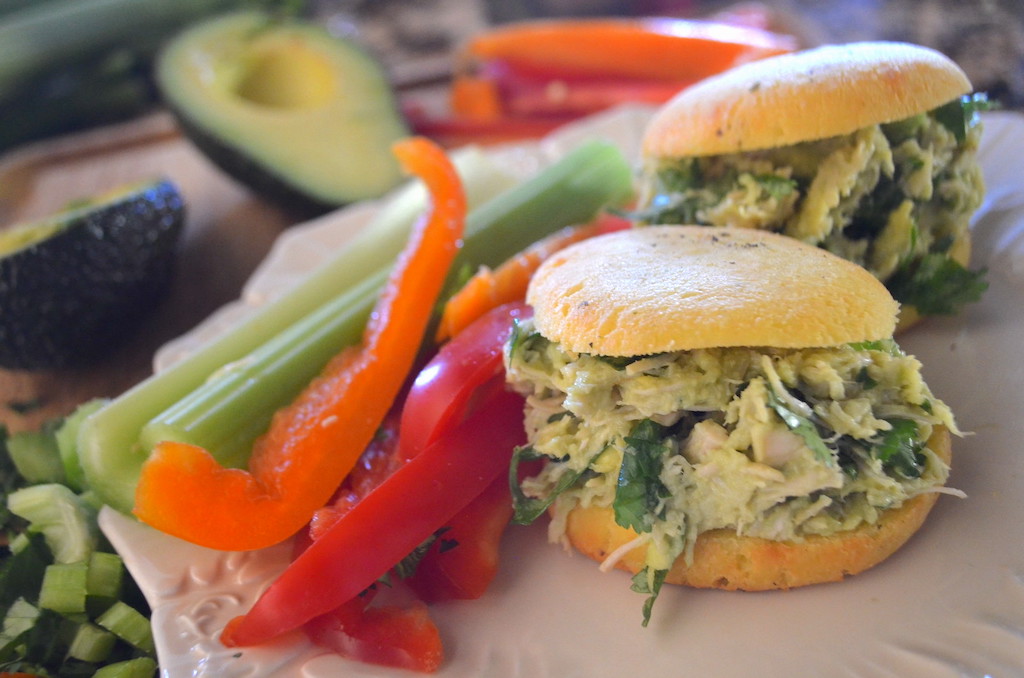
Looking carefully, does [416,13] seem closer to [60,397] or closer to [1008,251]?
[60,397]

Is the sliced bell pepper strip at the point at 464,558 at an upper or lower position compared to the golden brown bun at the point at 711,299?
lower

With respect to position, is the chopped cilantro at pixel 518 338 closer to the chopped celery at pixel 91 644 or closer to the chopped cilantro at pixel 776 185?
the chopped cilantro at pixel 776 185

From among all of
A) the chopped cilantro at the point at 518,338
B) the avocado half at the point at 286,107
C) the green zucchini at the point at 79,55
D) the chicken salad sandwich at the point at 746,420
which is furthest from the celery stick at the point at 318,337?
the green zucchini at the point at 79,55

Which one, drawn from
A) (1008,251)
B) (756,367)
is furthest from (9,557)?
(1008,251)

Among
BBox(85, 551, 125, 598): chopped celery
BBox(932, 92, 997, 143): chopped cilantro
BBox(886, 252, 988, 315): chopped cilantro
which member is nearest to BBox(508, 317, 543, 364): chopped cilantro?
BBox(886, 252, 988, 315): chopped cilantro

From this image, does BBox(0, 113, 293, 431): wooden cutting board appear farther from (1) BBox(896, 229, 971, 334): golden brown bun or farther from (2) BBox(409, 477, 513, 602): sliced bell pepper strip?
(1) BBox(896, 229, 971, 334): golden brown bun
